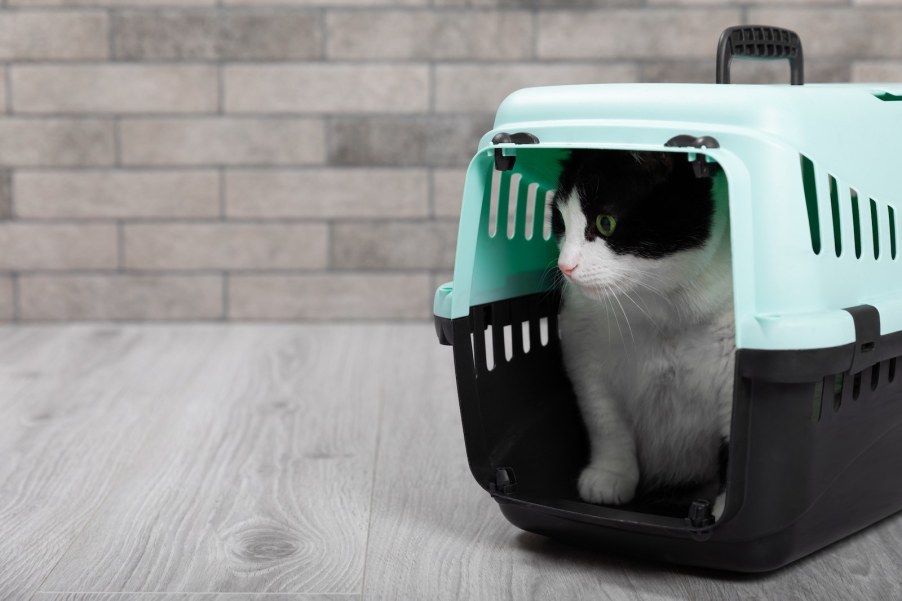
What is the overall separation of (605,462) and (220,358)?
42.1 inches

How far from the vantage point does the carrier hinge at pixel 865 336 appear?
93cm

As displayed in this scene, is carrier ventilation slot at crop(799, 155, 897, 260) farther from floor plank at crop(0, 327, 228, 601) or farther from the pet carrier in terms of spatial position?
floor plank at crop(0, 327, 228, 601)

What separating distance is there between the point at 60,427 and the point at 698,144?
108 centimetres

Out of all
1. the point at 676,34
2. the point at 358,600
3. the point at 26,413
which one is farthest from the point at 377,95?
the point at 358,600

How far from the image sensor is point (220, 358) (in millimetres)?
2020

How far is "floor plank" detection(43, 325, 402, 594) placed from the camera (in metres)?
1.05

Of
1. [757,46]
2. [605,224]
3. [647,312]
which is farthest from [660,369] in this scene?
[757,46]

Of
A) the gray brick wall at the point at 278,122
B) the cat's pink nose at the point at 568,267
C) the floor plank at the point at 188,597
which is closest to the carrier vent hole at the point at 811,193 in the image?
the cat's pink nose at the point at 568,267

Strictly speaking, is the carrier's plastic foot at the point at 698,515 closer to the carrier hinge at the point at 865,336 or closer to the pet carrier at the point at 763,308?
the pet carrier at the point at 763,308

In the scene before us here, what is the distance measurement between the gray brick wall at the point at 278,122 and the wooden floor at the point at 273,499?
13.7 inches

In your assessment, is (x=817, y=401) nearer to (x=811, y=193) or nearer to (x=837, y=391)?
(x=837, y=391)

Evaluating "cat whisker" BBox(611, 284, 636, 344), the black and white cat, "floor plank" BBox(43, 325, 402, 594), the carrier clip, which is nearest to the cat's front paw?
the black and white cat

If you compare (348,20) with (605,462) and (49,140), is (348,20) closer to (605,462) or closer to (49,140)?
(49,140)

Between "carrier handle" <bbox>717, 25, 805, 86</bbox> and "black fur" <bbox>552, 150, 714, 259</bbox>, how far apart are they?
14 cm
